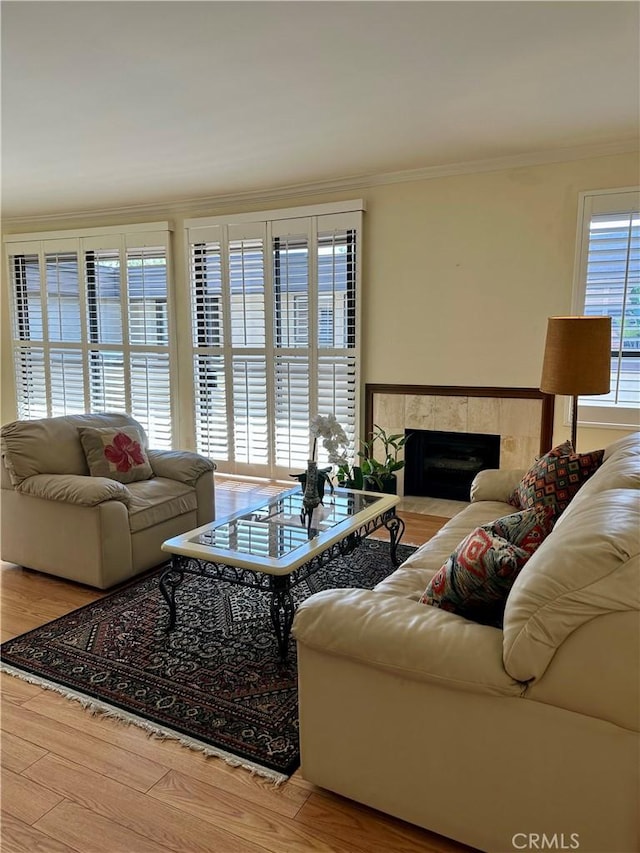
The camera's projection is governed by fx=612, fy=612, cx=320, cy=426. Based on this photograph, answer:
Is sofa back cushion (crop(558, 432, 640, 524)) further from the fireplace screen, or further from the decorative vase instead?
the fireplace screen

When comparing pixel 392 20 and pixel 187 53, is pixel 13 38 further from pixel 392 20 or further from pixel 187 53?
pixel 392 20

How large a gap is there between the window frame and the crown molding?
0.91 ft

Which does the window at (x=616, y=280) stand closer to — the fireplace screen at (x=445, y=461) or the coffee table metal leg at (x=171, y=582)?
the fireplace screen at (x=445, y=461)

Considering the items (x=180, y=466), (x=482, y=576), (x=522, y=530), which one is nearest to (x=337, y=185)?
(x=180, y=466)

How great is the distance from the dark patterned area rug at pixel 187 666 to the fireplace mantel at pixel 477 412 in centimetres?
187

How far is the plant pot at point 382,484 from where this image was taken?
4.78m

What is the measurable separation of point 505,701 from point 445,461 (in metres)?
3.72

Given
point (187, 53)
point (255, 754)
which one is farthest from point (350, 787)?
point (187, 53)

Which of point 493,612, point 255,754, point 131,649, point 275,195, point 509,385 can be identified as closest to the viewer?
point 493,612

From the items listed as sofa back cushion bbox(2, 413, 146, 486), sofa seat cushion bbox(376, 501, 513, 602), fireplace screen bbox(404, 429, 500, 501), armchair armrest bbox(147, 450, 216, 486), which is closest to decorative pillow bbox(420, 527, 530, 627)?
sofa seat cushion bbox(376, 501, 513, 602)

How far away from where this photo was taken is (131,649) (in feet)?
8.86

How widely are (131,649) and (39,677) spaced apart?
0.37 metres

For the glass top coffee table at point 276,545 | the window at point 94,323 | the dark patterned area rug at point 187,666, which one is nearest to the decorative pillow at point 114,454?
the dark patterned area rug at point 187,666

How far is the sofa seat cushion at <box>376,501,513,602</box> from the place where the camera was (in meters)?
2.22
